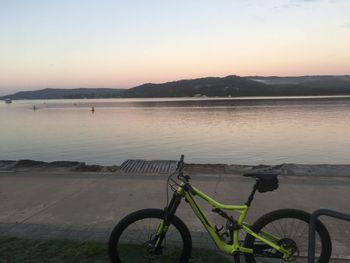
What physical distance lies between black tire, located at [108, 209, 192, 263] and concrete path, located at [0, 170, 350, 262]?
684 millimetres

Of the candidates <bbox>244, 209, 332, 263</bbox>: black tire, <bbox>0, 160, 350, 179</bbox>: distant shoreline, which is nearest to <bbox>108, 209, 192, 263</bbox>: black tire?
<bbox>244, 209, 332, 263</bbox>: black tire

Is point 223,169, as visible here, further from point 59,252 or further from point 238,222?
point 238,222

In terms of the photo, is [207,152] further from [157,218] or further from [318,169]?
[157,218]

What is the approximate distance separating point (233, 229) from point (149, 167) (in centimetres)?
675

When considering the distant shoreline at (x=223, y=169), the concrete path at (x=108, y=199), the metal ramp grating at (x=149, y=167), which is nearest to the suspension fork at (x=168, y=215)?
A: the concrete path at (x=108, y=199)

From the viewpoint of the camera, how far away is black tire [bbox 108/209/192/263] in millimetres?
3973

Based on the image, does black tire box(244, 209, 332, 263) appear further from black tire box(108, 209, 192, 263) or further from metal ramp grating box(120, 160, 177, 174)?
metal ramp grating box(120, 160, 177, 174)

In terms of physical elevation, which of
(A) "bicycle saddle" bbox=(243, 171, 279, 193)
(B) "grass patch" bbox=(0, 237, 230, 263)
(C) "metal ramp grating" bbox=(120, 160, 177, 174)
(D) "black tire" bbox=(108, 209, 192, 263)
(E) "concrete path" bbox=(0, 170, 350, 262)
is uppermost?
(A) "bicycle saddle" bbox=(243, 171, 279, 193)

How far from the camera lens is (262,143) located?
87.3 ft

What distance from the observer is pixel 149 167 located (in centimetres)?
1059

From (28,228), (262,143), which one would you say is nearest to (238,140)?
(262,143)

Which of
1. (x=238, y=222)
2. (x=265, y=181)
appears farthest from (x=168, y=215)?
(x=265, y=181)

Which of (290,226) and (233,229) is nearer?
(233,229)

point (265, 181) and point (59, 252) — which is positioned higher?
point (265, 181)
